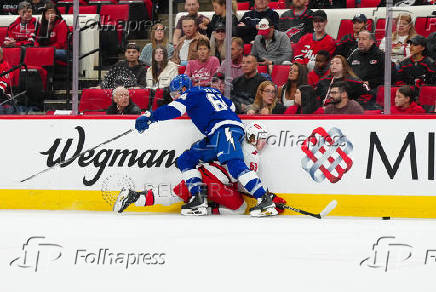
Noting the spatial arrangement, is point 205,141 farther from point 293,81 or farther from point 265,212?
point 293,81

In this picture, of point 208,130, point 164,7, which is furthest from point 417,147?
point 164,7

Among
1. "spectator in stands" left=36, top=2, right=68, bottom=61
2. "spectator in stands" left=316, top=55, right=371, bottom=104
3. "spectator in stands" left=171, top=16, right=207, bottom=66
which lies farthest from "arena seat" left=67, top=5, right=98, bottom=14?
"spectator in stands" left=316, top=55, right=371, bottom=104

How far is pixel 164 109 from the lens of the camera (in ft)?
19.2

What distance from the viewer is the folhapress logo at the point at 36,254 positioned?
511 cm

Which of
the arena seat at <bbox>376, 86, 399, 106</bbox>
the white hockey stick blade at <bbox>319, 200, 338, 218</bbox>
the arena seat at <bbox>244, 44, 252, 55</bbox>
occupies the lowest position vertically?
the white hockey stick blade at <bbox>319, 200, 338, 218</bbox>

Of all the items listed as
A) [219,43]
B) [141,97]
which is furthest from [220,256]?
[219,43]

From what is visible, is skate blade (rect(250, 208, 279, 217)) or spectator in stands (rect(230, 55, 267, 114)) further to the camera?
spectator in stands (rect(230, 55, 267, 114))

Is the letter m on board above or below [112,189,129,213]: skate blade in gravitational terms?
above

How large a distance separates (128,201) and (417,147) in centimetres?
236

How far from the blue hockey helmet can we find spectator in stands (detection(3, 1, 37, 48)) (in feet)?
4.38

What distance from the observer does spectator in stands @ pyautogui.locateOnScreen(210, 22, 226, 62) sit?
5.95m

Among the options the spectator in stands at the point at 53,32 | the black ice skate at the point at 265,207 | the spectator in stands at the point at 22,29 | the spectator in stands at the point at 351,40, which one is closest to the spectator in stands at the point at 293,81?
the spectator in stands at the point at 351,40

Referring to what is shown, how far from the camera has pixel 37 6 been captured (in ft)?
21.5

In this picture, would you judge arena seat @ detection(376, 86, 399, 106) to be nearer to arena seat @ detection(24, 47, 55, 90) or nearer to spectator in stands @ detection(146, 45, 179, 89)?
spectator in stands @ detection(146, 45, 179, 89)
